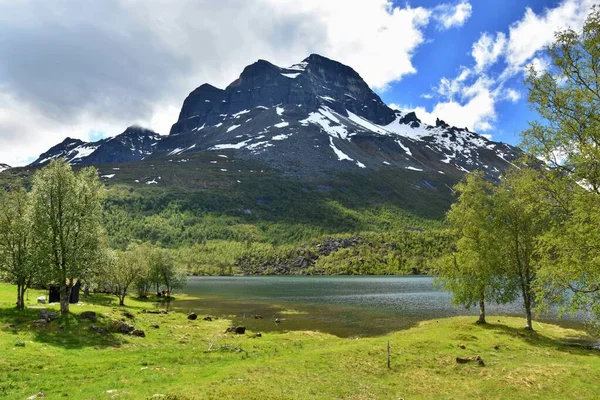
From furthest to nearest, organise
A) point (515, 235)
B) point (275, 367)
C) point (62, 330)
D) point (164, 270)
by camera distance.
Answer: point (164, 270) < point (515, 235) < point (62, 330) < point (275, 367)

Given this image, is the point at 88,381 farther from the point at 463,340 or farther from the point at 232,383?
the point at 463,340

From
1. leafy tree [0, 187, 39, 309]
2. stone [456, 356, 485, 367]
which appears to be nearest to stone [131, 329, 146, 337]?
leafy tree [0, 187, 39, 309]

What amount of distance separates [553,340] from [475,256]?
37.1ft

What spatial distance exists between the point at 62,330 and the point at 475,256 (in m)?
44.4

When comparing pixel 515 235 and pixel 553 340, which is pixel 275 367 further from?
pixel 515 235

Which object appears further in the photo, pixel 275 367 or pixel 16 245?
pixel 16 245

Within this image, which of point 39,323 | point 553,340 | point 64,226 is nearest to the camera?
point 39,323

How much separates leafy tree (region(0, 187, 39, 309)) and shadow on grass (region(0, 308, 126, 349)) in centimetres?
400

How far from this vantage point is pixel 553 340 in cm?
3969

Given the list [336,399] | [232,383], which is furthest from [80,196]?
[336,399]

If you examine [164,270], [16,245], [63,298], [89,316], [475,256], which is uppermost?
[16,245]

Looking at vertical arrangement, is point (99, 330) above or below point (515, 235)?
below

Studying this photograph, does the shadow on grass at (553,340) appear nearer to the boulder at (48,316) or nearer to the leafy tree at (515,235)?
the leafy tree at (515,235)

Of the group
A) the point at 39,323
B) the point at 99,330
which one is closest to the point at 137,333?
the point at 99,330
